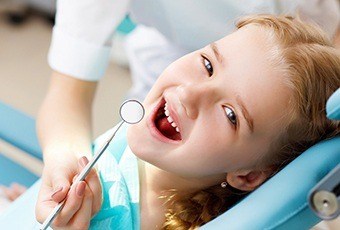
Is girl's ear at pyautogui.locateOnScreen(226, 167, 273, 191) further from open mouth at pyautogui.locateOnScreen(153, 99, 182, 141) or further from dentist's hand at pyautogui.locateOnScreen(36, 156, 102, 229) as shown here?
dentist's hand at pyautogui.locateOnScreen(36, 156, 102, 229)

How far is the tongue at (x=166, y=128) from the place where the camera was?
920mm

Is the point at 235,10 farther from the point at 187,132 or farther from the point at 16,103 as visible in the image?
the point at 16,103

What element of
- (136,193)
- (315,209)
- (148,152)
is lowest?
(136,193)

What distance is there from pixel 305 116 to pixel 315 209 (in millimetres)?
263

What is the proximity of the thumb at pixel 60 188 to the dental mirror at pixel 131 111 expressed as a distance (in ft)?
0.44

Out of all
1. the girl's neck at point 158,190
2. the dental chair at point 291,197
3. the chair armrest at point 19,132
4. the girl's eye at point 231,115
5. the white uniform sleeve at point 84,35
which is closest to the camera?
the dental chair at point 291,197

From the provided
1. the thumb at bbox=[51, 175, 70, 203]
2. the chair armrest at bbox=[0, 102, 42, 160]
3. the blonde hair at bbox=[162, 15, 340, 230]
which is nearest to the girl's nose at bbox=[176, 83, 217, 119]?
the blonde hair at bbox=[162, 15, 340, 230]

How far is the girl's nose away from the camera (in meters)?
0.86

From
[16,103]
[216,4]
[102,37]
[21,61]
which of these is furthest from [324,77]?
[21,61]

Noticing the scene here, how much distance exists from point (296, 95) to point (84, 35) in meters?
0.48

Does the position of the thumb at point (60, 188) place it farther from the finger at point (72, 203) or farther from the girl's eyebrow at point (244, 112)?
the girl's eyebrow at point (244, 112)

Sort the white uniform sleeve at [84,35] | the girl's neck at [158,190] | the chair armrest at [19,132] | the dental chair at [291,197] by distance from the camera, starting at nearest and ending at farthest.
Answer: the dental chair at [291,197], the girl's neck at [158,190], the white uniform sleeve at [84,35], the chair armrest at [19,132]

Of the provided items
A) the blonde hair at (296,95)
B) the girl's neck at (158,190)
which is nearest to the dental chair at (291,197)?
the blonde hair at (296,95)

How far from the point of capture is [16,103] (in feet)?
7.36
